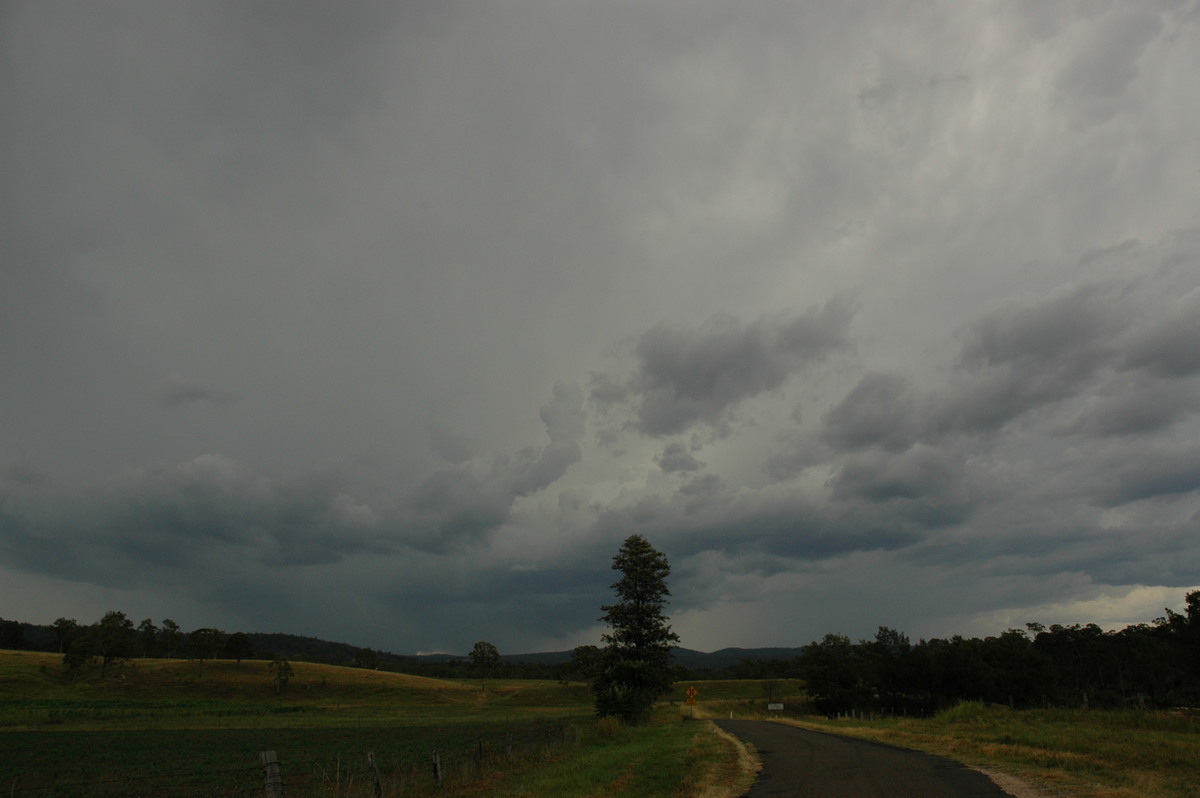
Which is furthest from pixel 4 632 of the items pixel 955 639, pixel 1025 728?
pixel 1025 728

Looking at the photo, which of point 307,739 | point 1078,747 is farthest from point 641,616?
point 1078,747

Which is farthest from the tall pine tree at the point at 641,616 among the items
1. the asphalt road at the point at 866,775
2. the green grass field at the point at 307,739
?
the asphalt road at the point at 866,775

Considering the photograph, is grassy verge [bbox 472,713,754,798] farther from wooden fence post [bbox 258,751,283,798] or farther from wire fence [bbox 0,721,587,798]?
wooden fence post [bbox 258,751,283,798]

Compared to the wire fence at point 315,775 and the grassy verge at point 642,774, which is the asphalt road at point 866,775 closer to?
the grassy verge at point 642,774

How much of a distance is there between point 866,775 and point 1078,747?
794 cm

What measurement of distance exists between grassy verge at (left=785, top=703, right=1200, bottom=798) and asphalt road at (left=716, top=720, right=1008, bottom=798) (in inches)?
49.5

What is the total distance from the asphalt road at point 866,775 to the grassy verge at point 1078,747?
4.13 feet

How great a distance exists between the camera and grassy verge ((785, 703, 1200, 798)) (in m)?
13.8

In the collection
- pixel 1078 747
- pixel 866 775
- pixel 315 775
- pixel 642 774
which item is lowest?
pixel 315 775

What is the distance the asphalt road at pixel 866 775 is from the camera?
13.6 m

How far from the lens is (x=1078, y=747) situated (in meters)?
19.3

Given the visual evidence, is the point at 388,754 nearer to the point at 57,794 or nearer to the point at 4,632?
the point at 57,794

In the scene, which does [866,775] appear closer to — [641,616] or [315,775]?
[315,775]

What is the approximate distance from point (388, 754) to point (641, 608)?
1041 inches
